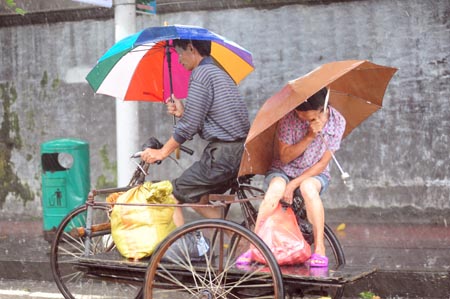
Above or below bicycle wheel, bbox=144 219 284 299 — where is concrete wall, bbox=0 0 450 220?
above

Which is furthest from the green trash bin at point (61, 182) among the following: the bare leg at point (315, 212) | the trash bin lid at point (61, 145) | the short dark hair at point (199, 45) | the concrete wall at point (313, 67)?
the bare leg at point (315, 212)

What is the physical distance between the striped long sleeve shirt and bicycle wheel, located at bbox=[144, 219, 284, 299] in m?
0.71

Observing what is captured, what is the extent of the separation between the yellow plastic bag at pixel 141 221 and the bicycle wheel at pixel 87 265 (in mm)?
177

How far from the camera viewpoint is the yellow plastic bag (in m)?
5.16

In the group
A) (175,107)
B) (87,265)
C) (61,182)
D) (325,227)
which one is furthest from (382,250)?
(87,265)

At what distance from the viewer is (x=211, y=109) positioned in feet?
17.8

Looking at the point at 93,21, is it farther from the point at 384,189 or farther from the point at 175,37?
the point at 175,37

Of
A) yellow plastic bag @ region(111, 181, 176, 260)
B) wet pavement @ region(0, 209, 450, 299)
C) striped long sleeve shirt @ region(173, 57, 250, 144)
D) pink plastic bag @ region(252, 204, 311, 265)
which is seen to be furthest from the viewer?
wet pavement @ region(0, 209, 450, 299)

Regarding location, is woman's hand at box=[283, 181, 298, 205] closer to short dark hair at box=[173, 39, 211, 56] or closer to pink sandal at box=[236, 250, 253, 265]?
pink sandal at box=[236, 250, 253, 265]

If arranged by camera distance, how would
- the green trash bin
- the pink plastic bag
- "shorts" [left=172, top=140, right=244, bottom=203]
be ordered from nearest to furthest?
the pink plastic bag
"shorts" [left=172, top=140, right=244, bottom=203]
the green trash bin

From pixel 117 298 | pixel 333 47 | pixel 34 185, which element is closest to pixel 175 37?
pixel 117 298

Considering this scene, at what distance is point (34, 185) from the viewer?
35.3ft

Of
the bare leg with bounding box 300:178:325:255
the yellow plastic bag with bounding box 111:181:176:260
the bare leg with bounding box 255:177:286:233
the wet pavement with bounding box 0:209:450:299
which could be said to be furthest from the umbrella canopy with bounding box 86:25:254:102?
the wet pavement with bounding box 0:209:450:299

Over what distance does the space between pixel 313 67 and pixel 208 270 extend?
5163 mm
